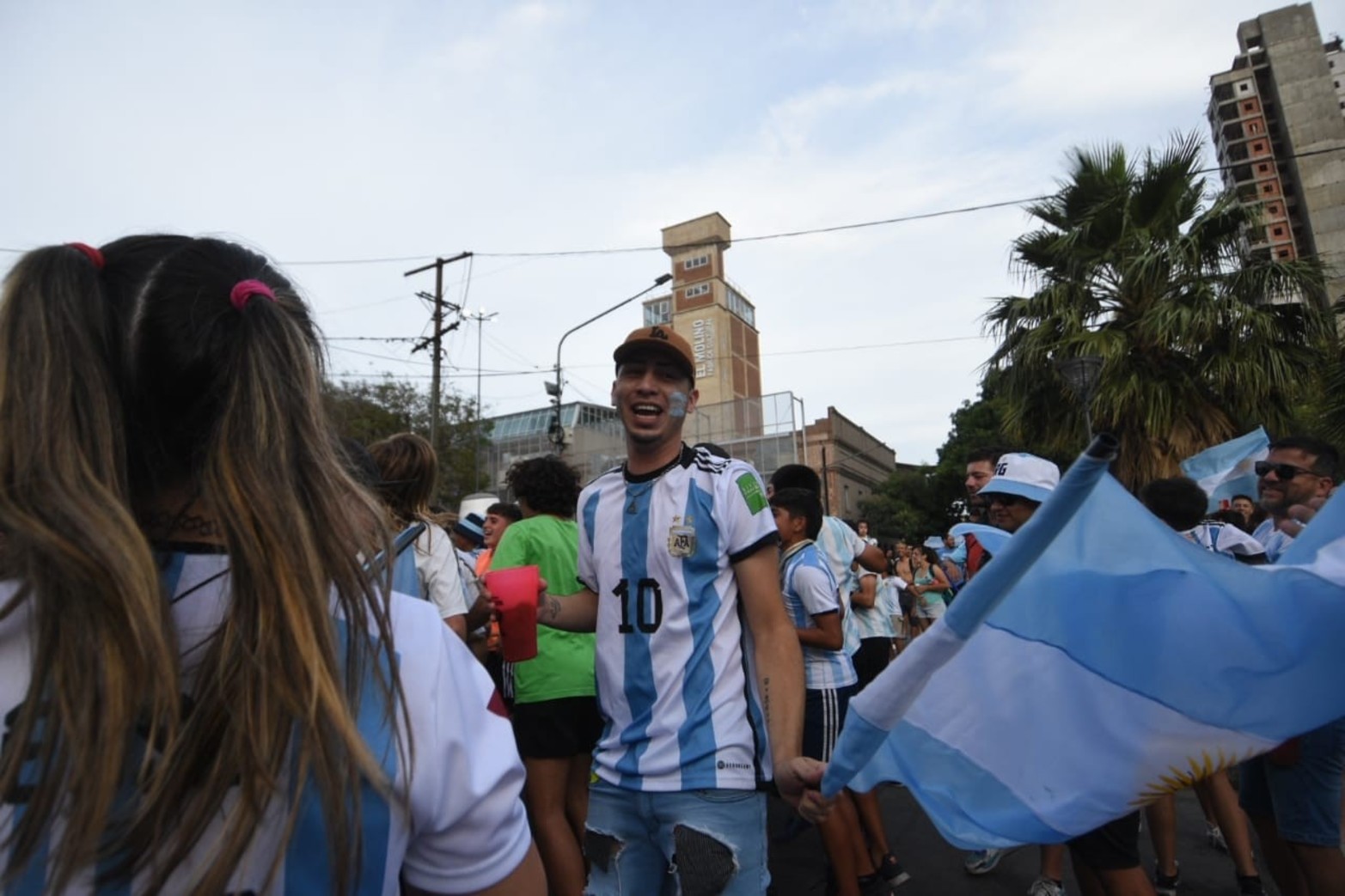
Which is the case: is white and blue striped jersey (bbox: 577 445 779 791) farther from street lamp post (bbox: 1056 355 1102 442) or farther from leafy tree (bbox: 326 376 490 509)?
leafy tree (bbox: 326 376 490 509)

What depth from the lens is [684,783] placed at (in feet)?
6.97

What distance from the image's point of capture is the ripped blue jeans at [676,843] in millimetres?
2086

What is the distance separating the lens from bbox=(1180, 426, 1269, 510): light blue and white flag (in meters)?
7.66

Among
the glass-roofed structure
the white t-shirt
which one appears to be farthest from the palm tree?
the glass-roofed structure

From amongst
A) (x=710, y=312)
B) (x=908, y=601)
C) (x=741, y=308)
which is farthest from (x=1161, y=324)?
(x=741, y=308)

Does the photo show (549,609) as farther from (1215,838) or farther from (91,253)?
(1215,838)

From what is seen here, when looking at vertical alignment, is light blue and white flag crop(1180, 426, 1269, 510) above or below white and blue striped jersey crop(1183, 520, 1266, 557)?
above

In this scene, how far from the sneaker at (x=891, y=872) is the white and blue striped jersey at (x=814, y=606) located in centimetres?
101

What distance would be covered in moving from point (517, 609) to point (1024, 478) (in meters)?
2.24

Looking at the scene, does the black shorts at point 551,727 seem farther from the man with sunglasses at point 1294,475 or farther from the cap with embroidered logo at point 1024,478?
the man with sunglasses at point 1294,475

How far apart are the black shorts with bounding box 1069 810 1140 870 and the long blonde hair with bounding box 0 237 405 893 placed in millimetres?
2848

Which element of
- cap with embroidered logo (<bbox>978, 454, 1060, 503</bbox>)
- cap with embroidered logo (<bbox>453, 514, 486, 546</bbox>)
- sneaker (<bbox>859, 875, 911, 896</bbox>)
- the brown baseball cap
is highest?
the brown baseball cap

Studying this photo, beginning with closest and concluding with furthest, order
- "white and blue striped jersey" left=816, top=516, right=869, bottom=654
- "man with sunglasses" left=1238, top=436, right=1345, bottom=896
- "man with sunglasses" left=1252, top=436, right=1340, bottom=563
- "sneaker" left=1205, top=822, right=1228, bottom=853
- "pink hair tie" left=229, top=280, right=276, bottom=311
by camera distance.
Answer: "pink hair tie" left=229, top=280, right=276, bottom=311
"man with sunglasses" left=1238, top=436, right=1345, bottom=896
"man with sunglasses" left=1252, top=436, right=1340, bottom=563
"sneaker" left=1205, top=822, right=1228, bottom=853
"white and blue striped jersey" left=816, top=516, right=869, bottom=654

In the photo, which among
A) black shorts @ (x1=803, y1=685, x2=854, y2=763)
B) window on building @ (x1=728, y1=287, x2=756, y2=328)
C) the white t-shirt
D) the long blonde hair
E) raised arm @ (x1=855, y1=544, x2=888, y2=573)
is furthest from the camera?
window on building @ (x1=728, y1=287, x2=756, y2=328)
